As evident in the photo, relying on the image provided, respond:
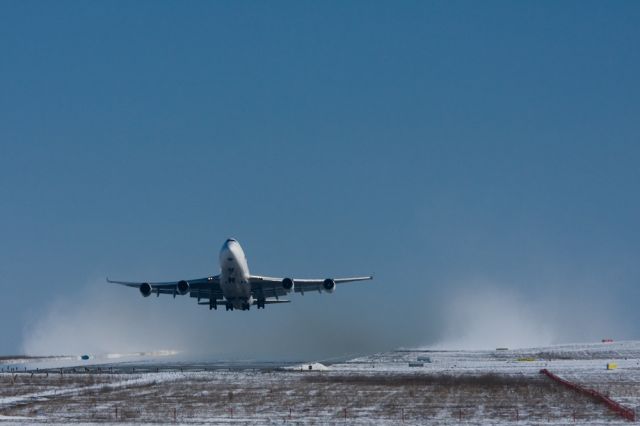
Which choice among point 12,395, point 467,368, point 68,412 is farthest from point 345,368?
point 68,412

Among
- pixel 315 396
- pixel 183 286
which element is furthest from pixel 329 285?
pixel 315 396

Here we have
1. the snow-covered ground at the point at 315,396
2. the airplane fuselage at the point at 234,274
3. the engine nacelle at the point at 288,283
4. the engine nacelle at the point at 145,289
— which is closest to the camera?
the snow-covered ground at the point at 315,396

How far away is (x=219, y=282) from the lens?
10144cm

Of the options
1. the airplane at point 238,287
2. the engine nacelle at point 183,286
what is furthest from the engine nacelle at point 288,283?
the engine nacelle at point 183,286

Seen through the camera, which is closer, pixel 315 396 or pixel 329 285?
pixel 315 396

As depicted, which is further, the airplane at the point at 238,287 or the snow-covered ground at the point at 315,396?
the airplane at the point at 238,287

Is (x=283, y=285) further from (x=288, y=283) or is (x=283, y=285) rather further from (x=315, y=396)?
(x=315, y=396)

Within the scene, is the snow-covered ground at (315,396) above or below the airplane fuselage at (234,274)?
below

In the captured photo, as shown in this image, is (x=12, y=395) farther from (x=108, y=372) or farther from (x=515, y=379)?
(x=515, y=379)

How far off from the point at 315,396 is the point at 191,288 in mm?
45045

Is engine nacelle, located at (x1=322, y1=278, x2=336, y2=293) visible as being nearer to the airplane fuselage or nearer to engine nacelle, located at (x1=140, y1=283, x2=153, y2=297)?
the airplane fuselage

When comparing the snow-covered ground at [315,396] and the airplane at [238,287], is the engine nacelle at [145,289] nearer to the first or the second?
the airplane at [238,287]

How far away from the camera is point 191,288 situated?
342 ft

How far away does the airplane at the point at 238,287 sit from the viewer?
95500 millimetres
